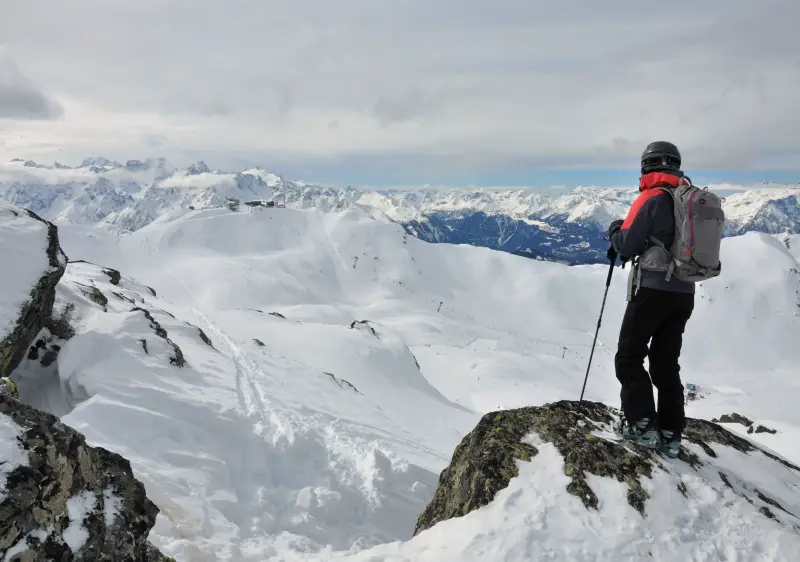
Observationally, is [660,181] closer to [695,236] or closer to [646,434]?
[695,236]

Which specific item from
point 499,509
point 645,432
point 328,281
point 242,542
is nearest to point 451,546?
point 499,509

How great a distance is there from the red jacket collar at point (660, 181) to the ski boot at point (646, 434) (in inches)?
123

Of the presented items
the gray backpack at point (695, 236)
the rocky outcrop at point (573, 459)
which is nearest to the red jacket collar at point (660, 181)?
the gray backpack at point (695, 236)

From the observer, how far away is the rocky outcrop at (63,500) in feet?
13.3

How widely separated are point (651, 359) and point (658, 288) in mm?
1147

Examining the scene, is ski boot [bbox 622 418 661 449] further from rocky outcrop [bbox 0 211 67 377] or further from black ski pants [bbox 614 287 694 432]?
rocky outcrop [bbox 0 211 67 377]

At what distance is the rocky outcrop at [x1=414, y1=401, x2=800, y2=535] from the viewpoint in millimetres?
5551

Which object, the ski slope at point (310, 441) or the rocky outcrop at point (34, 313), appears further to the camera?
the rocky outcrop at point (34, 313)

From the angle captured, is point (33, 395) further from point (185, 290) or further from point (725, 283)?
point (725, 283)

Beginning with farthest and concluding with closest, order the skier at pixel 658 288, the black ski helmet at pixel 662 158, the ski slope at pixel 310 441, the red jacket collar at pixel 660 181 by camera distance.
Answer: the black ski helmet at pixel 662 158, the red jacket collar at pixel 660 181, the skier at pixel 658 288, the ski slope at pixel 310 441

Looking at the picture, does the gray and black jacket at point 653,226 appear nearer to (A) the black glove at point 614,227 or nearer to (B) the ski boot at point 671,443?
(A) the black glove at point 614,227

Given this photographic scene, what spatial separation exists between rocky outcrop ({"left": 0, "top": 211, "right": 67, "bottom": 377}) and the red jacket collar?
15.3 m

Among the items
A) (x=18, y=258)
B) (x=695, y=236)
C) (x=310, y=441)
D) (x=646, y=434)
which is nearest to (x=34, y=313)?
(x=18, y=258)

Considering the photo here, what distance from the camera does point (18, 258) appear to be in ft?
49.2
